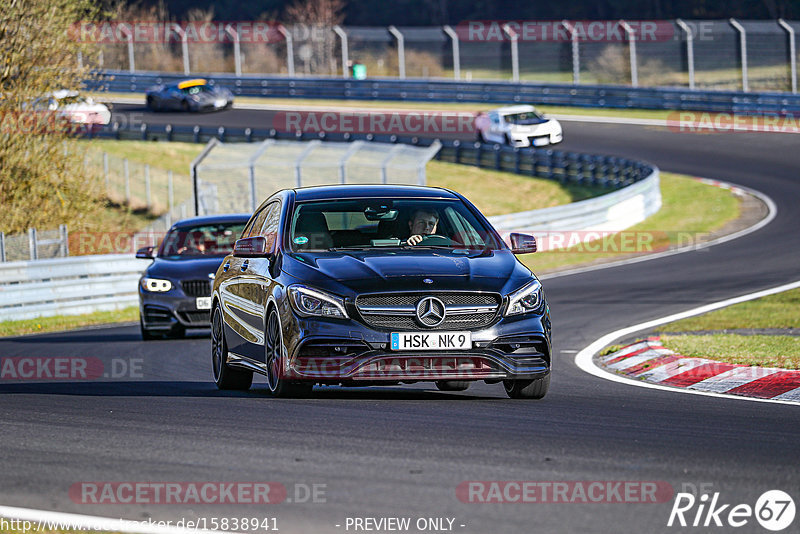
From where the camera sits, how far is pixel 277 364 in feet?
29.7

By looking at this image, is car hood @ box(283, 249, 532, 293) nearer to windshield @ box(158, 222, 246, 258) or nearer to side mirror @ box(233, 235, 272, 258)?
side mirror @ box(233, 235, 272, 258)

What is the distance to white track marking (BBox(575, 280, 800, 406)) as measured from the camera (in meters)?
9.92

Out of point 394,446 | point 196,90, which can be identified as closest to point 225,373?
point 394,446

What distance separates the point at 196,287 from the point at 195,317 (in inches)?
15.1

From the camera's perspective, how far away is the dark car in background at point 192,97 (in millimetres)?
55031

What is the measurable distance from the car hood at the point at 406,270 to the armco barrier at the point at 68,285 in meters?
13.2

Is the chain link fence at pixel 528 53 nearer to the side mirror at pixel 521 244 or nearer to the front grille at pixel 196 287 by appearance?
the front grille at pixel 196 287

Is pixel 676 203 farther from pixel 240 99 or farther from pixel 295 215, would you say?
pixel 240 99

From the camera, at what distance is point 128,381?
1176 cm

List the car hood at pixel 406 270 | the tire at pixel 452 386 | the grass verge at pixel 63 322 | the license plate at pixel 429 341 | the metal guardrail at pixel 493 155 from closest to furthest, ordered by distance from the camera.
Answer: the license plate at pixel 429 341 < the car hood at pixel 406 270 < the tire at pixel 452 386 < the grass verge at pixel 63 322 < the metal guardrail at pixel 493 155

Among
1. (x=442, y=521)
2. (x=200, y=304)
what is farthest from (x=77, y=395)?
(x=200, y=304)

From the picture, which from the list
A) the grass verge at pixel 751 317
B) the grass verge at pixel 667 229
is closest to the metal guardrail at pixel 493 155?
the grass verge at pixel 667 229

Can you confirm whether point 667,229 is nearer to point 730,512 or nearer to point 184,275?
point 184,275

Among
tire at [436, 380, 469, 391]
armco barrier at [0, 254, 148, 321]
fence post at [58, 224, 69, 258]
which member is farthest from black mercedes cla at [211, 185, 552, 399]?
fence post at [58, 224, 69, 258]
